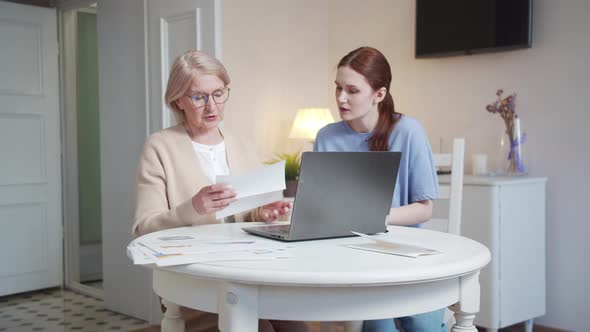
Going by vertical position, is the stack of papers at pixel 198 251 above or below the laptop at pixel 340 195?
below

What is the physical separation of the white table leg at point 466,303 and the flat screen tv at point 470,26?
2248mm

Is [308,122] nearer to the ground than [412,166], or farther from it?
farther from it

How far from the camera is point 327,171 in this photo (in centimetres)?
144

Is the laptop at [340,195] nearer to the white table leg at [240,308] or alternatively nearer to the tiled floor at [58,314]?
the white table leg at [240,308]

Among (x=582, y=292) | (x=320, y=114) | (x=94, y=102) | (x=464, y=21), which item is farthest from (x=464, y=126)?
(x=94, y=102)

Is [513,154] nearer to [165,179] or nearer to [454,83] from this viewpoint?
[454,83]

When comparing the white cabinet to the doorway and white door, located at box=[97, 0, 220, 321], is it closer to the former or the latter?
white door, located at box=[97, 0, 220, 321]

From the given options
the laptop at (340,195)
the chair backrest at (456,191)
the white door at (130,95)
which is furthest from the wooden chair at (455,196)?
the white door at (130,95)

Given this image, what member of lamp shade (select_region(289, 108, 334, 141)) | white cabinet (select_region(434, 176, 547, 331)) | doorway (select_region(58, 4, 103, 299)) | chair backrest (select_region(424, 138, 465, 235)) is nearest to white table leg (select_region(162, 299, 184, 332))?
chair backrest (select_region(424, 138, 465, 235))

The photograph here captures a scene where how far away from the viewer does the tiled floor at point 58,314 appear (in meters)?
3.59

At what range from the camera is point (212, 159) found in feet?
6.91

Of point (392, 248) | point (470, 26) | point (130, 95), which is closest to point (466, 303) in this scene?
point (392, 248)

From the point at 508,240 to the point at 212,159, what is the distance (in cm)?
167

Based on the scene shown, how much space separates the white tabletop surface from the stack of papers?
26mm
